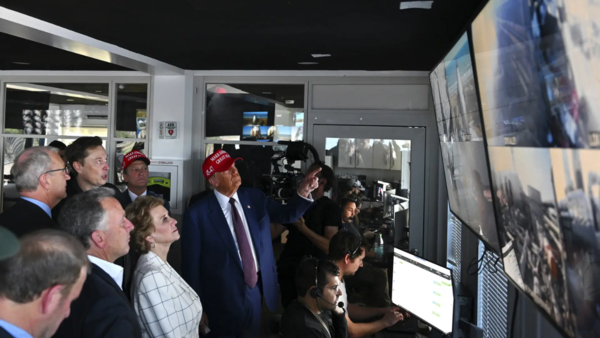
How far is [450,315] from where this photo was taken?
2.31 metres

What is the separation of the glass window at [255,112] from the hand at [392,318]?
2820 mm

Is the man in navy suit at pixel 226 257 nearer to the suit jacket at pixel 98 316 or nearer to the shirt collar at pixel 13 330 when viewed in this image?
the suit jacket at pixel 98 316

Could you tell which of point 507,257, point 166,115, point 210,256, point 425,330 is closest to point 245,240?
point 210,256

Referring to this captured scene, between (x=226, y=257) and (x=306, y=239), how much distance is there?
3.22 ft

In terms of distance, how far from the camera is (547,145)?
3.51ft

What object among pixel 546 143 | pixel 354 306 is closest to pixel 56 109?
pixel 354 306

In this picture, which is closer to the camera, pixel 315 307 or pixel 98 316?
pixel 98 316

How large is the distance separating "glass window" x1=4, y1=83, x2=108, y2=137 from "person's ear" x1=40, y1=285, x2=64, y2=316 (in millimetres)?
4784

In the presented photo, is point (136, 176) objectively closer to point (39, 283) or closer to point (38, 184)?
point (38, 184)

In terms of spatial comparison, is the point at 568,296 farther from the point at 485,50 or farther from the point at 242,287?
the point at 242,287

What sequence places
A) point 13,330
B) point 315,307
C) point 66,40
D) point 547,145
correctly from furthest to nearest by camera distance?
point 66,40
point 315,307
point 13,330
point 547,145

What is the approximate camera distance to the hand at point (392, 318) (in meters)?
2.63

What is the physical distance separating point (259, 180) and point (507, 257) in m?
3.72

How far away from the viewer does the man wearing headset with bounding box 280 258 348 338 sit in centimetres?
228
